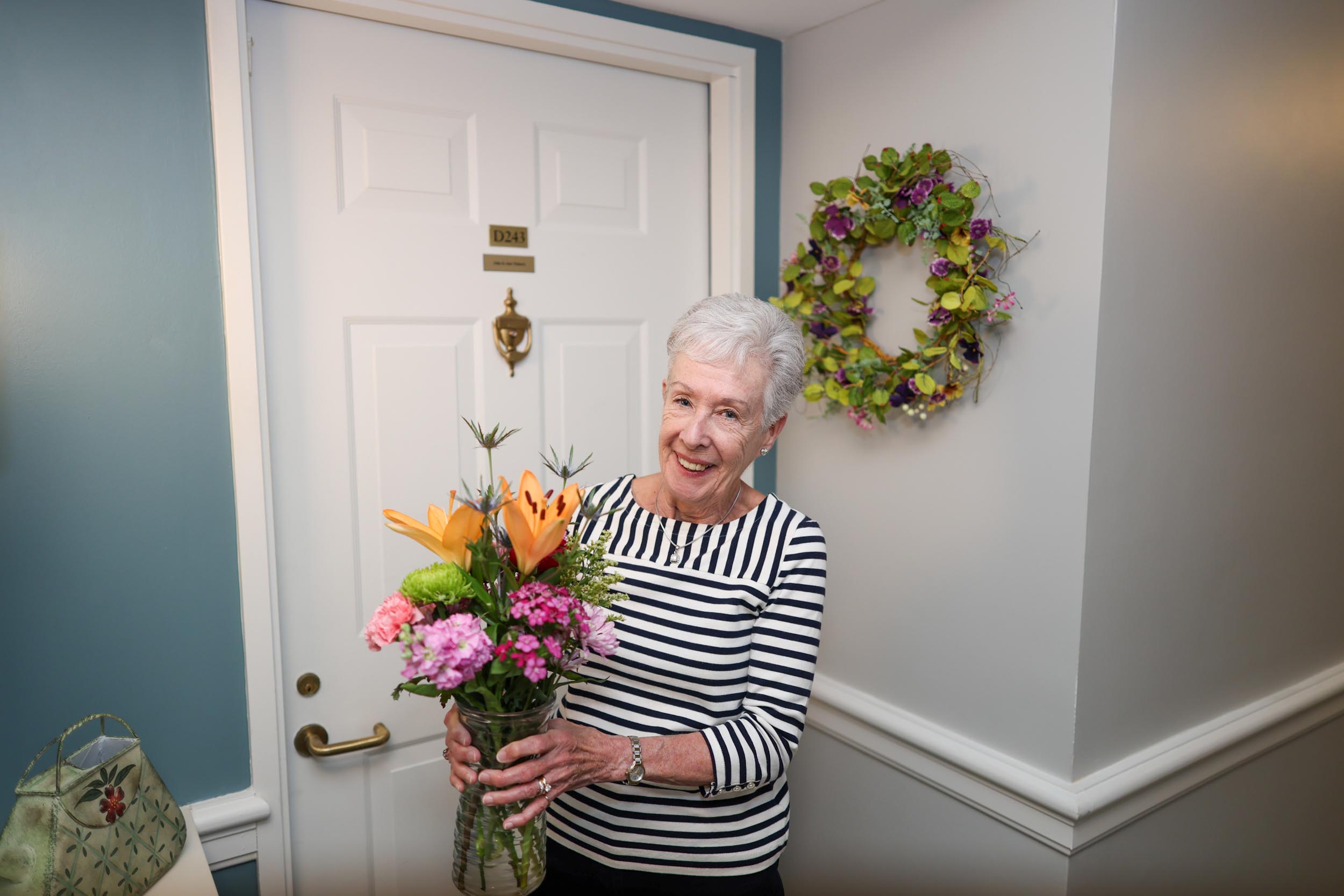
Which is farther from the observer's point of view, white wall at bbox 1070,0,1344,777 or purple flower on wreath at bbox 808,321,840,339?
purple flower on wreath at bbox 808,321,840,339

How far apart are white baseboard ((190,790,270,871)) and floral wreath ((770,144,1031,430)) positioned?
1.23m

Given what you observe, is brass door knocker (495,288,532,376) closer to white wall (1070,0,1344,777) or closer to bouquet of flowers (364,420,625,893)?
bouquet of flowers (364,420,625,893)

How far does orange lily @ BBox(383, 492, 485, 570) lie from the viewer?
921 millimetres

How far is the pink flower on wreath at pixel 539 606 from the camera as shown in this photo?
2.89 feet

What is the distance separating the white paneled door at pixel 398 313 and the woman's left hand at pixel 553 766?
724 mm

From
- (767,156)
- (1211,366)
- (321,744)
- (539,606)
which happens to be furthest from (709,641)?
(767,156)

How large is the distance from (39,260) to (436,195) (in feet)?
2.11

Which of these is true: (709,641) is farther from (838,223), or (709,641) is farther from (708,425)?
(838,223)

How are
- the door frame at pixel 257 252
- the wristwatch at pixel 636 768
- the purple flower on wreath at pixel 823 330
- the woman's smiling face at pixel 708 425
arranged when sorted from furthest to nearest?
the purple flower on wreath at pixel 823 330 < the door frame at pixel 257 252 < the woman's smiling face at pixel 708 425 < the wristwatch at pixel 636 768

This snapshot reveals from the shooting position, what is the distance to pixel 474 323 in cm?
173

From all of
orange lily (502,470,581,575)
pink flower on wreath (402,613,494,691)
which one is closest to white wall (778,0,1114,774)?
orange lily (502,470,581,575)

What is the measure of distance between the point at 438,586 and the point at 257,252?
0.83 m

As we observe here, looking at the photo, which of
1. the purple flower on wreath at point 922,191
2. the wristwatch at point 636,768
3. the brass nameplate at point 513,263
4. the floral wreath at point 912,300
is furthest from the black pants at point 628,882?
the purple flower on wreath at point 922,191

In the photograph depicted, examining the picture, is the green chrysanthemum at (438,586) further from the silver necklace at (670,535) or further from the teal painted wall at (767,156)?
the teal painted wall at (767,156)
